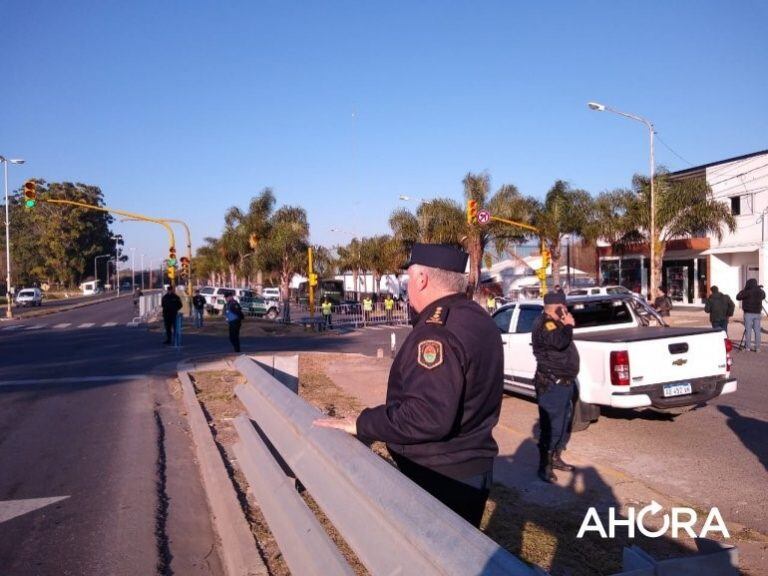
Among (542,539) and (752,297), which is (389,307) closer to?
(752,297)

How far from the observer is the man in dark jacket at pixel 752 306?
17078mm

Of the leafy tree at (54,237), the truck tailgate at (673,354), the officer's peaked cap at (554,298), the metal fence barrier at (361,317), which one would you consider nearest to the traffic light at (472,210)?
the metal fence barrier at (361,317)

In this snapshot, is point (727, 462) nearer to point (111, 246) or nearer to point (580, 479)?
point (580, 479)

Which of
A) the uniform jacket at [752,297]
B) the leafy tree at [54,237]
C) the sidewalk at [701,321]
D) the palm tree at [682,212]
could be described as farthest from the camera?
the leafy tree at [54,237]

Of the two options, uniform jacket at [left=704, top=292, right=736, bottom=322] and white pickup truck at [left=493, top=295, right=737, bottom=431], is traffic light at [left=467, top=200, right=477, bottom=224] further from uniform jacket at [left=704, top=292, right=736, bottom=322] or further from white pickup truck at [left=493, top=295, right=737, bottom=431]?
white pickup truck at [left=493, top=295, right=737, bottom=431]

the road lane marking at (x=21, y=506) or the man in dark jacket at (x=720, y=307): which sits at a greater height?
the man in dark jacket at (x=720, y=307)

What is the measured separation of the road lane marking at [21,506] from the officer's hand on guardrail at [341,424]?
3487 mm

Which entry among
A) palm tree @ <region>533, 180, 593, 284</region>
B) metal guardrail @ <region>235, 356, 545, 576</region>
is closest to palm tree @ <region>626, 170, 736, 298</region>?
palm tree @ <region>533, 180, 593, 284</region>

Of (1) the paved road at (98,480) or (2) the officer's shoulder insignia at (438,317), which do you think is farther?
(1) the paved road at (98,480)

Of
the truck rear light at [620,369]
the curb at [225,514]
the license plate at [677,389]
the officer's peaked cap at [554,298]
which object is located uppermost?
the officer's peaked cap at [554,298]

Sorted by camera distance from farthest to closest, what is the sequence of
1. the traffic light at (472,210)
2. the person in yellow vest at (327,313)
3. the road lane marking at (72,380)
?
the person in yellow vest at (327,313), the traffic light at (472,210), the road lane marking at (72,380)

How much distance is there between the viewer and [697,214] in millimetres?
33344

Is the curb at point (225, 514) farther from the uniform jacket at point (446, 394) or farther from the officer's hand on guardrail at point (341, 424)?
the uniform jacket at point (446, 394)

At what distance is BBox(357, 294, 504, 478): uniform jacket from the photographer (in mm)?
2590
